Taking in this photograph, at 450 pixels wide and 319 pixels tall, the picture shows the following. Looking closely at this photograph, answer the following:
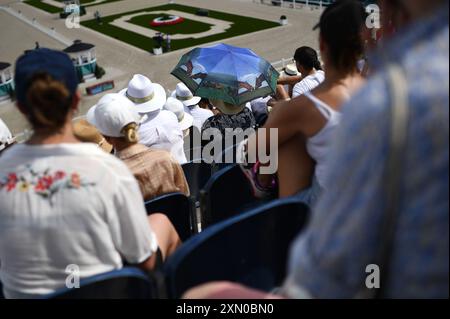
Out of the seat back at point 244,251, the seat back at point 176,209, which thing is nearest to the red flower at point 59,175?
the seat back at point 244,251

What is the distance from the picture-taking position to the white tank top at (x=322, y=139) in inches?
82.4

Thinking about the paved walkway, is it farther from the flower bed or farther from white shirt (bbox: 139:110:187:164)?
white shirt (bbox: 139:110:187:164)

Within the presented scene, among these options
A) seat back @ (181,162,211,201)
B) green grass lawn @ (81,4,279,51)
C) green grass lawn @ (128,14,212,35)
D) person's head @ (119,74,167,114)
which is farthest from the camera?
green grass lawn @ (128,14,212,35)

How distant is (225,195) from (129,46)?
22.0 metres

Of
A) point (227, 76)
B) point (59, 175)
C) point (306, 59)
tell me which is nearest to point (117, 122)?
point (59, 175)

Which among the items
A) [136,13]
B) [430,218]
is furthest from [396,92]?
[136,13]

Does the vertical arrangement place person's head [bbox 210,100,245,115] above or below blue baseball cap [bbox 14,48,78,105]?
below

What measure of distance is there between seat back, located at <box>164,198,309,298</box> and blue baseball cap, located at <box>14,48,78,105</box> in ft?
2.68

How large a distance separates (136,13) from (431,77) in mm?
31747

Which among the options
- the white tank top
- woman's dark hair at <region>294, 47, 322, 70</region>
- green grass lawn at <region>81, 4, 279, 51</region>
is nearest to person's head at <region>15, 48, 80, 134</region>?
the white tank top

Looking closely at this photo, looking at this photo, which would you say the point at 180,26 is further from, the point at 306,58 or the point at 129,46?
the point at 306,58

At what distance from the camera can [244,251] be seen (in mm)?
1979

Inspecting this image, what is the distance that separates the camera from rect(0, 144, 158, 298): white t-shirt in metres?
1.77

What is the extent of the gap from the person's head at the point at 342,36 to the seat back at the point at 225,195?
3.33ft
